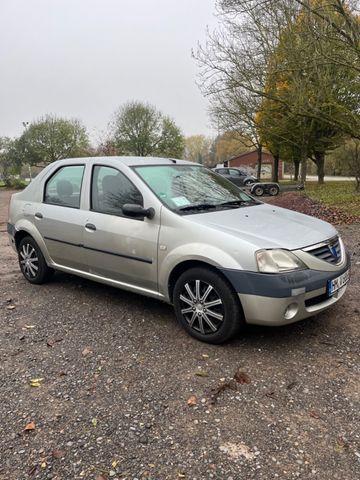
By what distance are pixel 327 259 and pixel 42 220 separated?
3390 mm

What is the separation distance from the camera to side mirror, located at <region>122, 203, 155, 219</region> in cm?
376

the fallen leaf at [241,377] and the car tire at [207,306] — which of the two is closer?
the fallen leaf at [241,377]

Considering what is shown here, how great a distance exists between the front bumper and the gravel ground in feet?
1.18

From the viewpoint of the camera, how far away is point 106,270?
4262 millimetres

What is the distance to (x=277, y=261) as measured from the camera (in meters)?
3.18

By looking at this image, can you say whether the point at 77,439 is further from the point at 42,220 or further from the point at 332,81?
the point at 332,81

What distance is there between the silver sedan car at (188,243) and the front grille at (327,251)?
0.01 metres

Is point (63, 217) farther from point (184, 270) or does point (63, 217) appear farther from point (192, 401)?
point (192, 401)

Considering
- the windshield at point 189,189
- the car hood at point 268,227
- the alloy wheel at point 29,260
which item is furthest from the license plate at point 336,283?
the alloy wheel at point 29,260

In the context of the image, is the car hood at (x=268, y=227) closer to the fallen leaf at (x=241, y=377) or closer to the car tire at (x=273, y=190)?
the fallen leaf at (x=241, y=377)

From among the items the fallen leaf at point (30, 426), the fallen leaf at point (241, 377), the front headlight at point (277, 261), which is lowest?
the fallen leaf at point (30, 426)

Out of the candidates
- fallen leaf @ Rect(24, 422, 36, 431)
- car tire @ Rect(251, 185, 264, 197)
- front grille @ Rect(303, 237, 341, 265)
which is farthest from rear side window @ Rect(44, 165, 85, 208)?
car tire @ Rect(251, 185, 264, 197)

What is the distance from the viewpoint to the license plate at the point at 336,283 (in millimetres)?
3418

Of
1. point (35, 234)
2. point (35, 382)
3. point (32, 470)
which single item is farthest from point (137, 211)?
point (32, 470)
